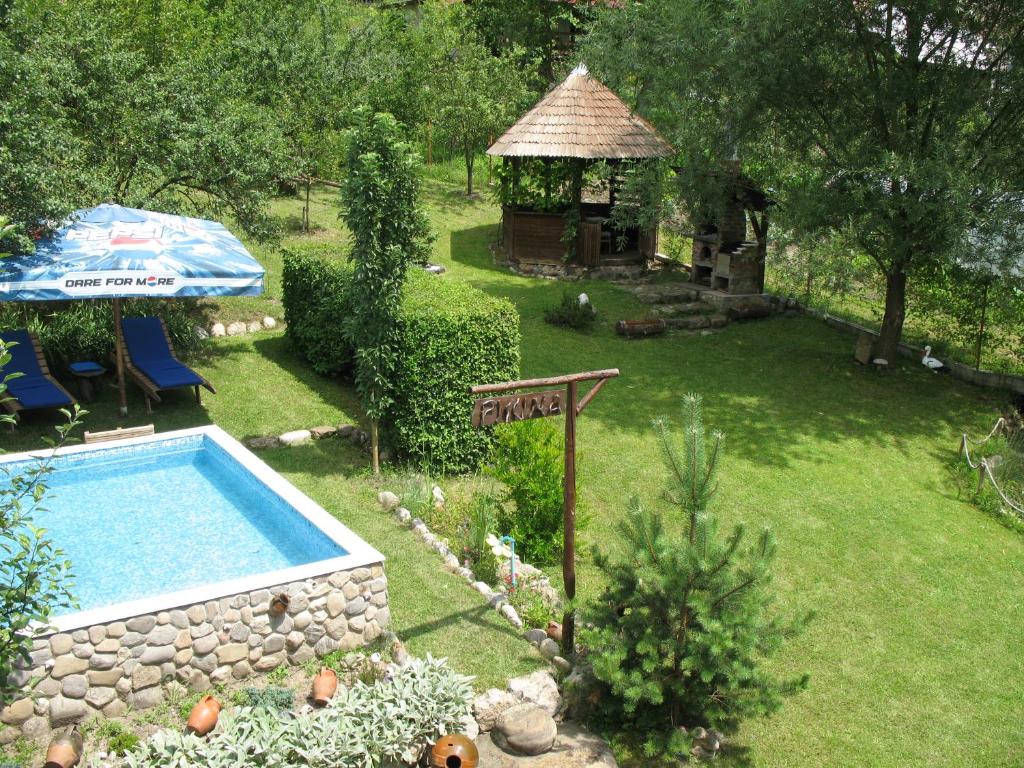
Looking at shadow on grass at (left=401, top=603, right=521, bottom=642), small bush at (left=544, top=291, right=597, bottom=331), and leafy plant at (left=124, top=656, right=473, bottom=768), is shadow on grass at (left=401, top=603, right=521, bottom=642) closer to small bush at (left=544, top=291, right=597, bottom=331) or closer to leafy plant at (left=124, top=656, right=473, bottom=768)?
leafy plant at (left=124, top=656, right=473, bottom=768)

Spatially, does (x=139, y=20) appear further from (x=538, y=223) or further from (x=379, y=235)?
(x=379, y=235)

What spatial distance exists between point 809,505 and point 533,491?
375 centimetres

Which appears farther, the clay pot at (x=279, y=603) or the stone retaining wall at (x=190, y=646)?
the clay pot at (x=279, y=603)

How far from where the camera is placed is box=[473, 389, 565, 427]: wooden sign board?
7023mm

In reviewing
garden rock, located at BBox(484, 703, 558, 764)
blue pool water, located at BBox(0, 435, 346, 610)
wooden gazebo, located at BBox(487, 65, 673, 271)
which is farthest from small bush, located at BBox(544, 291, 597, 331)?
garden rock, located at BBox(484, 703, 558, 764)

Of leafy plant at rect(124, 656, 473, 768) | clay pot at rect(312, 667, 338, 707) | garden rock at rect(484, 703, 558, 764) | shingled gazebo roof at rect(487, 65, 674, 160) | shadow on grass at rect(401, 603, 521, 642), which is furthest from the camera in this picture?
shingled gazebo roof at rect(487, 65, 674, 160)

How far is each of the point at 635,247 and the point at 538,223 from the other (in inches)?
93.6

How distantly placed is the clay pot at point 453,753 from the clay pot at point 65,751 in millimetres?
2332

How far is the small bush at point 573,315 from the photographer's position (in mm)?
16875

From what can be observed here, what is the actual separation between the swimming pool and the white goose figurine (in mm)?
11290

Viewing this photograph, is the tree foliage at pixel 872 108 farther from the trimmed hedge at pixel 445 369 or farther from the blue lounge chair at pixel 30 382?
the blue lounge chair at pixel 30 382

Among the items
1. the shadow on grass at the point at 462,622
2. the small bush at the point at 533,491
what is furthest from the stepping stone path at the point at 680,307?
A: the shadow on grass at the point at 462,622

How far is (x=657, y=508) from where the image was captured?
10.9 m

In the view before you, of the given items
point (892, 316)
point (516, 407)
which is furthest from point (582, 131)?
point (516, 407)
